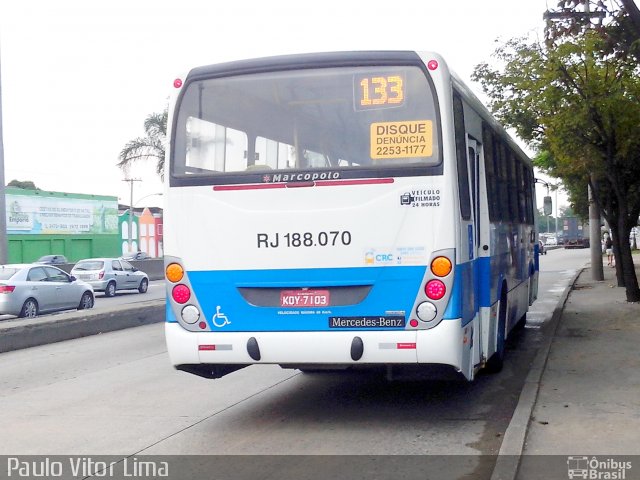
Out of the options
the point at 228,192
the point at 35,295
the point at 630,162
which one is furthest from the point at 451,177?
the point at 35,295

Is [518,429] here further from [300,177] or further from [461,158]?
[300,177]

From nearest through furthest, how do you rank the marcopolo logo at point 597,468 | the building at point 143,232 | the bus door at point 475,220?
the marcopolo logo at point 597,468 < the bus door at point 475,220 < the building at point 143,232

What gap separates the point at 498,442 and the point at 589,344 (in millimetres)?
6466

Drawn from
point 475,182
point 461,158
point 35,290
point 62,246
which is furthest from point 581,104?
point 62,246

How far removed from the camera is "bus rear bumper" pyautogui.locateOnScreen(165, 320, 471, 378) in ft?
24.4

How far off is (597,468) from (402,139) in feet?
10.4

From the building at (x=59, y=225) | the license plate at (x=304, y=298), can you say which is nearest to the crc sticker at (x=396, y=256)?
the license plate at (x=304, y=298)

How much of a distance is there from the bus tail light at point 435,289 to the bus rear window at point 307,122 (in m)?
1.05

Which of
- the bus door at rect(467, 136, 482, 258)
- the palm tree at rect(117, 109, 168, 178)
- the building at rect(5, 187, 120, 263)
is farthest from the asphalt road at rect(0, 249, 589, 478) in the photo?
the building at rect(5, 187, 120, 263)

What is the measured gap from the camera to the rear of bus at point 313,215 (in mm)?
7555

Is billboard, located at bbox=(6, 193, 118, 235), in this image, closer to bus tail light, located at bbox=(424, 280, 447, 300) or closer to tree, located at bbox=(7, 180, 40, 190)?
tree, located at bbox=(7, 180, 40, 190)

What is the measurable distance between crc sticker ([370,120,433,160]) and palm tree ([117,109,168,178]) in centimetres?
3912

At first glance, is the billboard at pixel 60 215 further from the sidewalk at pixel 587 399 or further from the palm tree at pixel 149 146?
the sidewalk at pixel 587 399

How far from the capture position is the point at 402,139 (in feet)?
25.3
